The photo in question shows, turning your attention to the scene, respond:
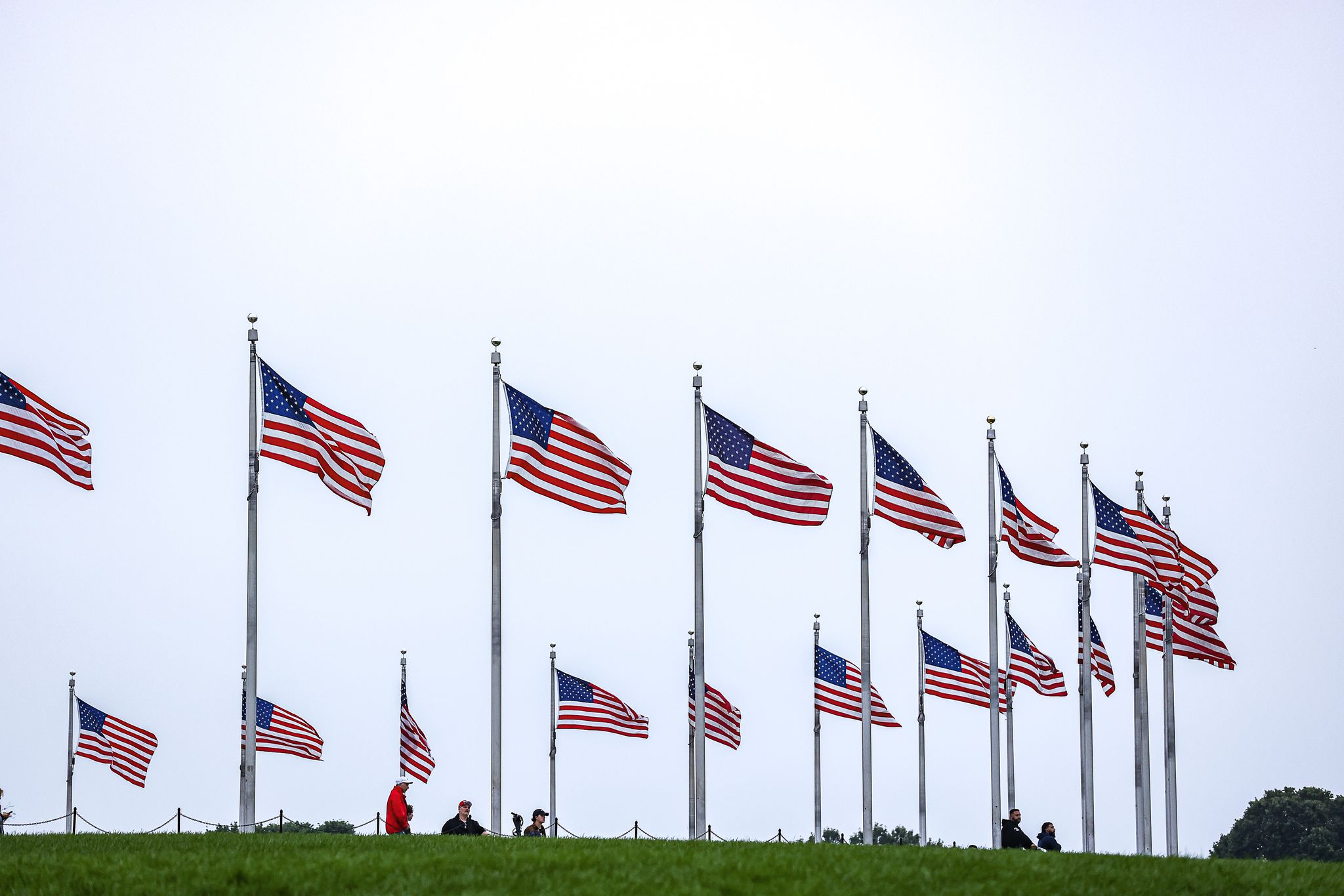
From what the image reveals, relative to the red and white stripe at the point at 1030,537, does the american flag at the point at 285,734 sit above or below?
below

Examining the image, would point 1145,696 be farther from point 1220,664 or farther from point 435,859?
point 435,859

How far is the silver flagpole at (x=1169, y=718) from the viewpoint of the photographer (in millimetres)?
47300


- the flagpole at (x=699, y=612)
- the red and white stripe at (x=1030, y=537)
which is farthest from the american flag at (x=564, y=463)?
the red and white stripe at (x=1030, y=537)

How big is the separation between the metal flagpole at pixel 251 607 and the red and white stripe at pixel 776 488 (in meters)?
8.56

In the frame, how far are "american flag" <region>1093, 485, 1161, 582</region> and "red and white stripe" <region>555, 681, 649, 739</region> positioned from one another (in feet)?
43.8

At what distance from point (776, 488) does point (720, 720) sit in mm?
14926

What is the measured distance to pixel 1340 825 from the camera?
299 ft

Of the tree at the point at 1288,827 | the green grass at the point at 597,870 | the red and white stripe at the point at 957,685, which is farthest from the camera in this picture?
the tree at the point at 1288,827

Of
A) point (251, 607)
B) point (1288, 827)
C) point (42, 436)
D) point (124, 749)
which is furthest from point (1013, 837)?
point (1288, 827)

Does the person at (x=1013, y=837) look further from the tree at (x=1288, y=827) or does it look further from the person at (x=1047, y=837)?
the tree at (x=1288, y=827)

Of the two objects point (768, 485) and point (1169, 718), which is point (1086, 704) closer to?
point (1169, 718)

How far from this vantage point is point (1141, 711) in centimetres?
4766

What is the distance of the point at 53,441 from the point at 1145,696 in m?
27.6

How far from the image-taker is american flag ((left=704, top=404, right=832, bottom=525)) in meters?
35.8
